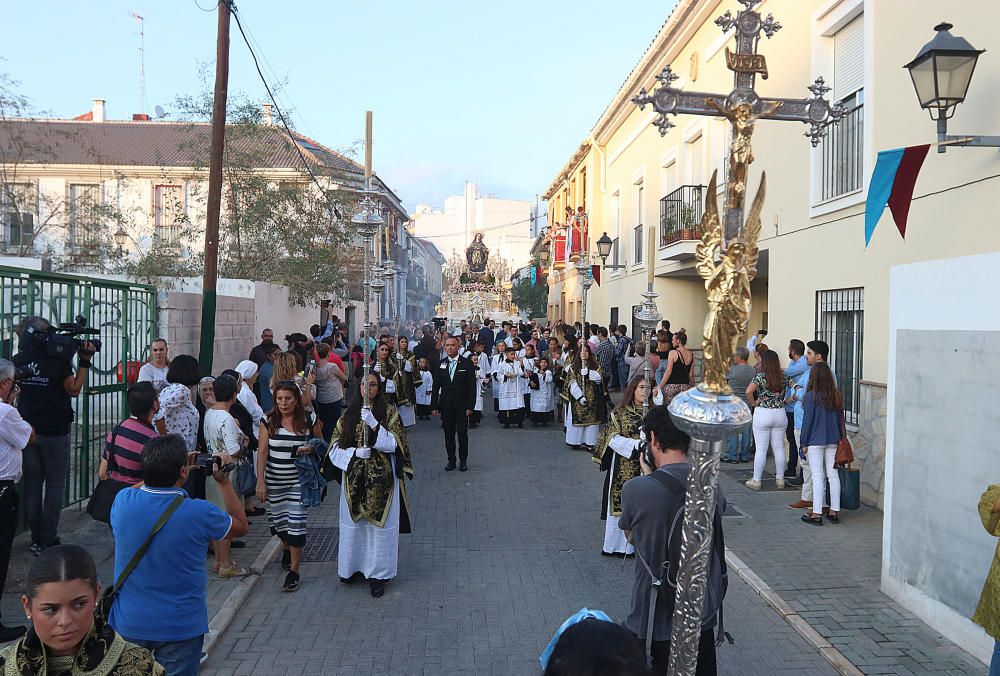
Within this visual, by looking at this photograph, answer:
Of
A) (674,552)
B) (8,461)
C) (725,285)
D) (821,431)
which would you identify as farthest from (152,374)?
(725,285)

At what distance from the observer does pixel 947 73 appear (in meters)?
6.29

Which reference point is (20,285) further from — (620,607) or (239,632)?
(620,607)

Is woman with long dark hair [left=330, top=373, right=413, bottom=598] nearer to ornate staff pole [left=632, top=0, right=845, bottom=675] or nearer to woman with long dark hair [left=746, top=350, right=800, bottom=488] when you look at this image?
ornate staff pole [left=632, top=0, right=845, bottom=675]

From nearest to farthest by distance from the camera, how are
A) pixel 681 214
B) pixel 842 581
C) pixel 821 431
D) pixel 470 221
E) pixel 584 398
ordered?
pixel 842 581 → pixel 821 431 → pixel 584 398 → pixel 681 214 → pixel 470 221

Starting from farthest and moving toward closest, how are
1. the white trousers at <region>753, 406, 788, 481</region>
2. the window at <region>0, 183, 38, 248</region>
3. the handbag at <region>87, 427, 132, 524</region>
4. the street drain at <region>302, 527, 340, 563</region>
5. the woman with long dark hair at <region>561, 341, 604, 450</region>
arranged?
the window at <region>0, 183, 38, 248</region>, the woman with long dark hair at <region>561, 341, 604, 450</region>, the white trousers at <region>753, 406, 788, 481</region>, the street drain at <region>302, 527, 340, 563</region>, the handbag at <region>87, 427, 132, 524</region>

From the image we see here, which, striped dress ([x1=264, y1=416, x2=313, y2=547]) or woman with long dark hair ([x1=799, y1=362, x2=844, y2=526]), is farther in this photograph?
woman with long dark hair ([x1=799, y1=362, x2=844, y2=526])

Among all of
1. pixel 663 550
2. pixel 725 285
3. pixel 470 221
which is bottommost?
pixel 663 550

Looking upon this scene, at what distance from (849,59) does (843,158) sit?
1361mm

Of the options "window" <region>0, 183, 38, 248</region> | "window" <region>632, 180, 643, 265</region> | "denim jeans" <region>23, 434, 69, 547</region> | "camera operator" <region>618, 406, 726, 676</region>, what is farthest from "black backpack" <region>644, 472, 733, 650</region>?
"window" <region>632, 180, 643, 265</region>

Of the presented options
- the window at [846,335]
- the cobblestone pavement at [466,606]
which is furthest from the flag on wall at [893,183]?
the cobblestone pavement at [466,606]

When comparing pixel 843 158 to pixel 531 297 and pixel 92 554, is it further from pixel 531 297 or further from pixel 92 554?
pixel 531 297

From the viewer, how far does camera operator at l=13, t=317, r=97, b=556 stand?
6.31 m

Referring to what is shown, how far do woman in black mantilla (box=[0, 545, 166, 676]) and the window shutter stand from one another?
406 inches

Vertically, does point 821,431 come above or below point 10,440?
below
